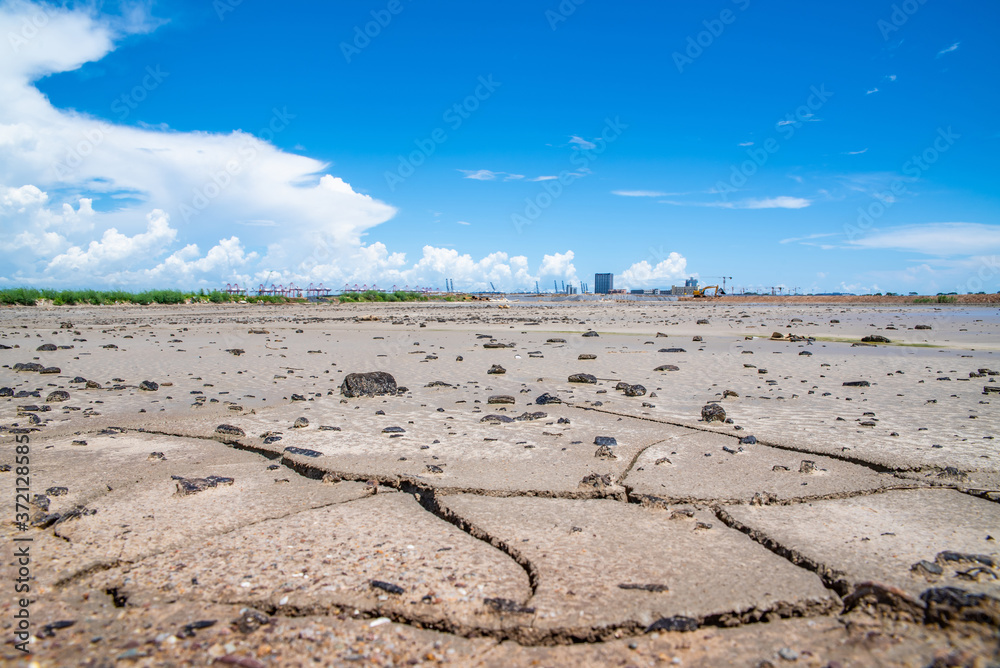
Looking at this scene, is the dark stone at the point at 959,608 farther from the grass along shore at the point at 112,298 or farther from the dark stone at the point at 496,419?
the grass along shore at the point at 112,298

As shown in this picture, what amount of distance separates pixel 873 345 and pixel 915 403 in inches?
316

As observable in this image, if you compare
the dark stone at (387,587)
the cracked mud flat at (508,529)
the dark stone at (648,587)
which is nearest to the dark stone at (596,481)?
the cracked mud flat at (508,529)

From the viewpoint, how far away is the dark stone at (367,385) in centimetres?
693

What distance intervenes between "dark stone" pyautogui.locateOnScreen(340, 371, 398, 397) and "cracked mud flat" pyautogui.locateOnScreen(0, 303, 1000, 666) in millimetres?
188

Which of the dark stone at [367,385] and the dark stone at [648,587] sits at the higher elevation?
the dark stone at [367,385]

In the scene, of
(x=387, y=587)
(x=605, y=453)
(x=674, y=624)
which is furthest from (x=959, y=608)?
(x=605, y=453)

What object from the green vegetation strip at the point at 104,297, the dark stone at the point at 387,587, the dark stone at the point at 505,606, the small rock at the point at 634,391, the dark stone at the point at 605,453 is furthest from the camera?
the green vegetation strip at the point at 104,297

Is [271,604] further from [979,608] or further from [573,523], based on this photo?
[979,608]

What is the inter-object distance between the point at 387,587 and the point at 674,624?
45.6 inches

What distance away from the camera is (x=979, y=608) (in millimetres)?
2033

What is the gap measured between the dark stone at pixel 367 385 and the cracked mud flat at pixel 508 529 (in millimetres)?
188

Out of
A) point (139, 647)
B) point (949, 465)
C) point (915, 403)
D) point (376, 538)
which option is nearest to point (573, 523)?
point (376, 538)

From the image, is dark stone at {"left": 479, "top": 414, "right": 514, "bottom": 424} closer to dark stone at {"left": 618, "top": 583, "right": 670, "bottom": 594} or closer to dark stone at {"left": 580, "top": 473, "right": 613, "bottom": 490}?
dark stone at {"left": 580, "top": 473, "right": 613, "bottom": 490}

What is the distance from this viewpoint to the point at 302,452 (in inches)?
171
